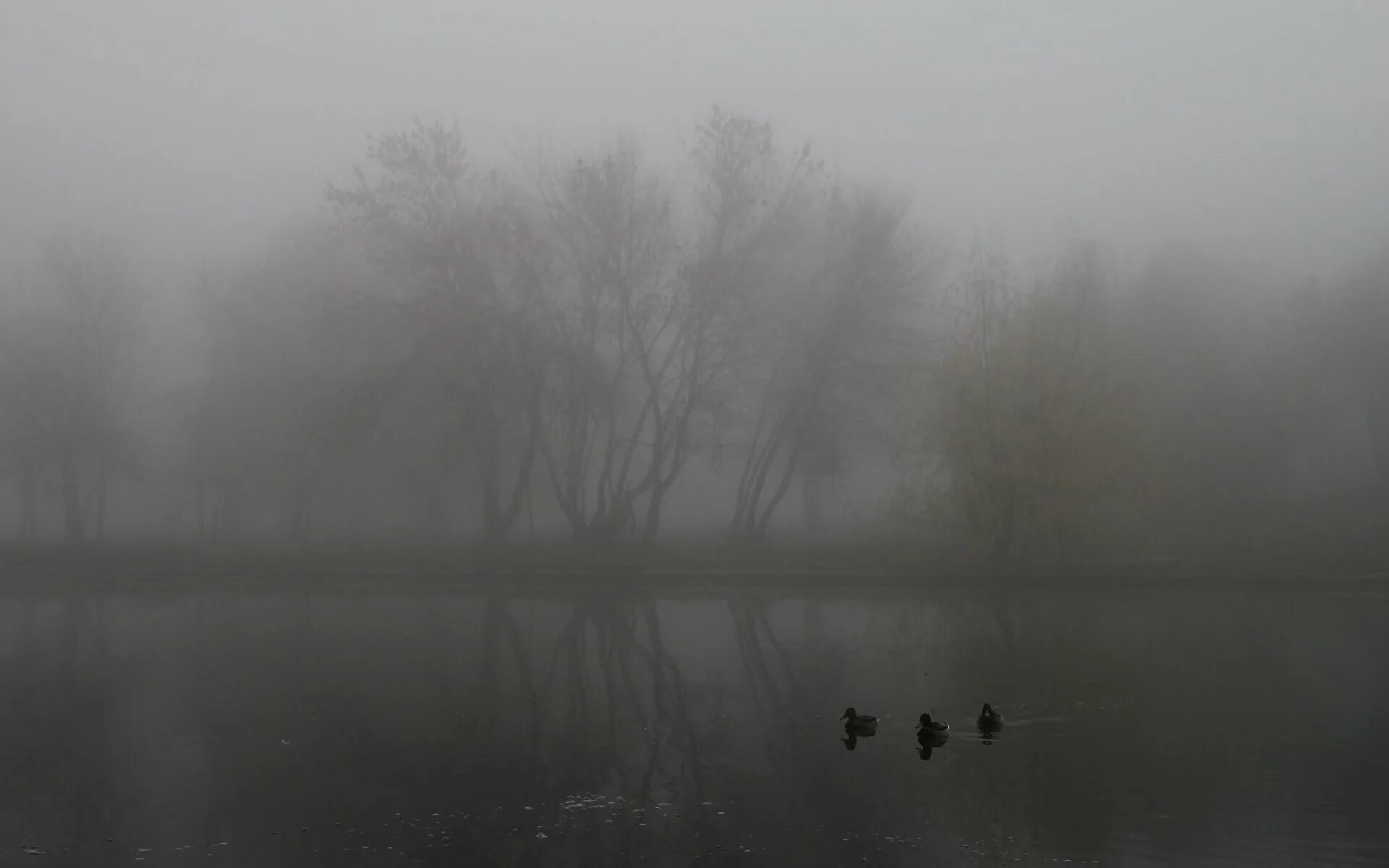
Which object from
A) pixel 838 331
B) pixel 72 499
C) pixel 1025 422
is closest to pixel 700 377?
pixel 838 331

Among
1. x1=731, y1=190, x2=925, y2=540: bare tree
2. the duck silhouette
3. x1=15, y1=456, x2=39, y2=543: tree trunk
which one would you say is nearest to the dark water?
the duck silhouette

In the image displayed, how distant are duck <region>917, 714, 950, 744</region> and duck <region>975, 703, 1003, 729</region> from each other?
1.59ft

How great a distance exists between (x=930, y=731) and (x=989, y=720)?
0.83 m

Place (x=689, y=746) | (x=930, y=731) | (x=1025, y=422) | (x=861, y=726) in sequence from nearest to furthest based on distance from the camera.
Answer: (x=689, y=746)
(x=930, y=731)
(x=861, y=726)
(x=1025, y=422)

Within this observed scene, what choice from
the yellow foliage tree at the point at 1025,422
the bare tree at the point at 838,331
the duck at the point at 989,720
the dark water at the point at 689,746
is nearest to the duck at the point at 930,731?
the dark water at the point at 689,746

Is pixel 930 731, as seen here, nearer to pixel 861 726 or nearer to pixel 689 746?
pixel 861 726

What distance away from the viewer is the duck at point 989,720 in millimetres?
13344

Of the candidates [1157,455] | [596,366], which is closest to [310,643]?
[596,366]

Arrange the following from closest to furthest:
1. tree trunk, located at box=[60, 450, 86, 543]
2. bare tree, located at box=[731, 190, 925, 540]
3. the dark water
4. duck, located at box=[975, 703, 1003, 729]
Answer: the dark water → duck, located at box=[975, 703, 1003, 729] → bare tree, located at box=[731, 190, 925, 540] → tree trunk, located at box=[60, 450, 86, 543]

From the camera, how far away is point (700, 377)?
42875 mm

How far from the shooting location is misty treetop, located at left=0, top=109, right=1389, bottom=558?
36.3 m

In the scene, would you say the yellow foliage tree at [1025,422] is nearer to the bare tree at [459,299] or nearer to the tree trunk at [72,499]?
the bare tree at [459,299]

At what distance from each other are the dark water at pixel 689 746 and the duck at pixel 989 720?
0.50ft

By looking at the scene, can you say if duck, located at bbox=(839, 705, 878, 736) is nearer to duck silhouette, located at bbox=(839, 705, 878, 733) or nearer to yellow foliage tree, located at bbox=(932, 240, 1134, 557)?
duck silhouette, located at bbox=(839, 705, 878, 733)
